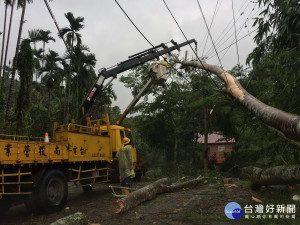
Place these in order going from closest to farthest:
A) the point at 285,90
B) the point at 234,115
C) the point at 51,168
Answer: the point at 285,90 → the point at 51,168 → the point at 234,115

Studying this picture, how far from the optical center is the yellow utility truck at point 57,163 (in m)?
6.42

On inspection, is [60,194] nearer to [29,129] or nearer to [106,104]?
[29,129]

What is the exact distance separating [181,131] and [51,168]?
15.3 m

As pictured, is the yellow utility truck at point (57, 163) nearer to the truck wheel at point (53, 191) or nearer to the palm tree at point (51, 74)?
the truck wheel at point (53, 191)

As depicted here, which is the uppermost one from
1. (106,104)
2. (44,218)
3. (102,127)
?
(106,104)

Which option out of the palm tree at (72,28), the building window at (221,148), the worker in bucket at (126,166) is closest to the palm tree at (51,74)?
the palm tree at (72,28)

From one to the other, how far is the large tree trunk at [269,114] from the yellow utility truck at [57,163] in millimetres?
2227

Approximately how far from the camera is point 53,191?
7461 mm

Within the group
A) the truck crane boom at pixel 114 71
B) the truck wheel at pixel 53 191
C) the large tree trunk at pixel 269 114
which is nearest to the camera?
the large tree trunk at pixel 269 114

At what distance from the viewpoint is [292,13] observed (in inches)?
194

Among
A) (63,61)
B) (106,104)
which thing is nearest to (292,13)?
(63,61)

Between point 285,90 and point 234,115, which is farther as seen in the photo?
point 234,115

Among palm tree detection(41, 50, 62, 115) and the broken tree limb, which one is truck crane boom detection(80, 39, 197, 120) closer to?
the broken tree limb

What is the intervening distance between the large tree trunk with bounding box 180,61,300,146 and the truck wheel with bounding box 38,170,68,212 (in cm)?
523
